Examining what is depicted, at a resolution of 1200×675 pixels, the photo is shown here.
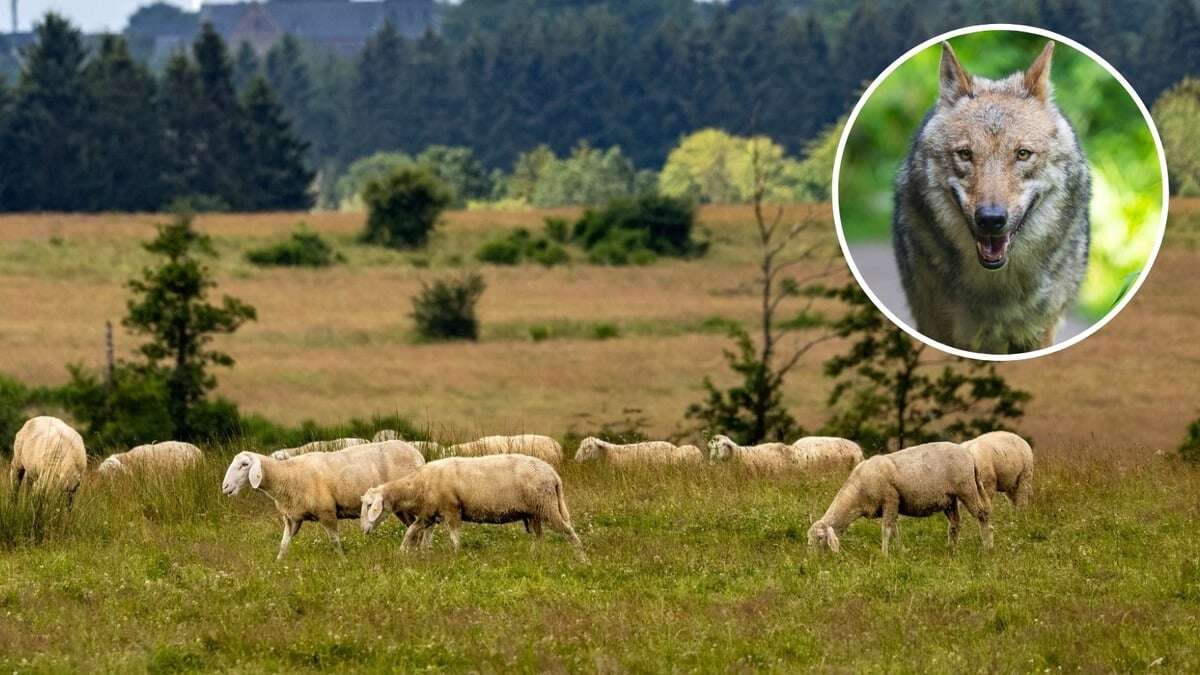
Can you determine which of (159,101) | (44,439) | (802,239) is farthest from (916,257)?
(159,101)

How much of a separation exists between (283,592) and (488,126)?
169m

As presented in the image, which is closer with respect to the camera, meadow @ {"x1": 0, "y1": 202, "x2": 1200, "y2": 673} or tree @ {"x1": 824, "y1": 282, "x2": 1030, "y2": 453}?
meadow @ {"x1": 0, "y1": 202, "x2": 1200, "y2": 673}

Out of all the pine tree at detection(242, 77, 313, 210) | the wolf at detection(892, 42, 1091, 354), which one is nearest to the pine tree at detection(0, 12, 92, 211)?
the pine tree at detection(242, 77, 313, 210)

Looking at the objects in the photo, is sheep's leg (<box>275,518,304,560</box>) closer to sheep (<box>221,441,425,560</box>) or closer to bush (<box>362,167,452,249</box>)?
sheep (<box>221,441,425,560</box>)

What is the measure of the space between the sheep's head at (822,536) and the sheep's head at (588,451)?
22.3ft

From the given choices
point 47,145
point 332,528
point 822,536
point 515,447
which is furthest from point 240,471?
point 47,145

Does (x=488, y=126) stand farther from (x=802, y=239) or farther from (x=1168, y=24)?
(x=802, y=239)

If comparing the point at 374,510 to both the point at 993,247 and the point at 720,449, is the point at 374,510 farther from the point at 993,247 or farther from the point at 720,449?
the point at 720,449

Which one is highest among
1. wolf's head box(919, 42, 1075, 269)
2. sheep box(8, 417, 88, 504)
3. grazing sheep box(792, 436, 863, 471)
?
wolf's head box(919, 42, 1075, 269)

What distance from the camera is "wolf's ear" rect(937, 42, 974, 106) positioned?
11.6m

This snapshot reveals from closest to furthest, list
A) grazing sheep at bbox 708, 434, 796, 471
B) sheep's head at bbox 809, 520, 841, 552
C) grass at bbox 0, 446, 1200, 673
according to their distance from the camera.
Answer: grass at bbox 0, 446, 1200, 673
sheep's head at bbox 809, 520, 841, 552
grazing sheep at bbox 708, 434, 796, 471

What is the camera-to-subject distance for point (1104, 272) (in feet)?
38.7

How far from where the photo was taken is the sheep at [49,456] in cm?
2070

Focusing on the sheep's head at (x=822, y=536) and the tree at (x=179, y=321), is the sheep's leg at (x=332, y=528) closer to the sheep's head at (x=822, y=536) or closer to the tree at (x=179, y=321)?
the sheep's head at (x=822, y=536)
